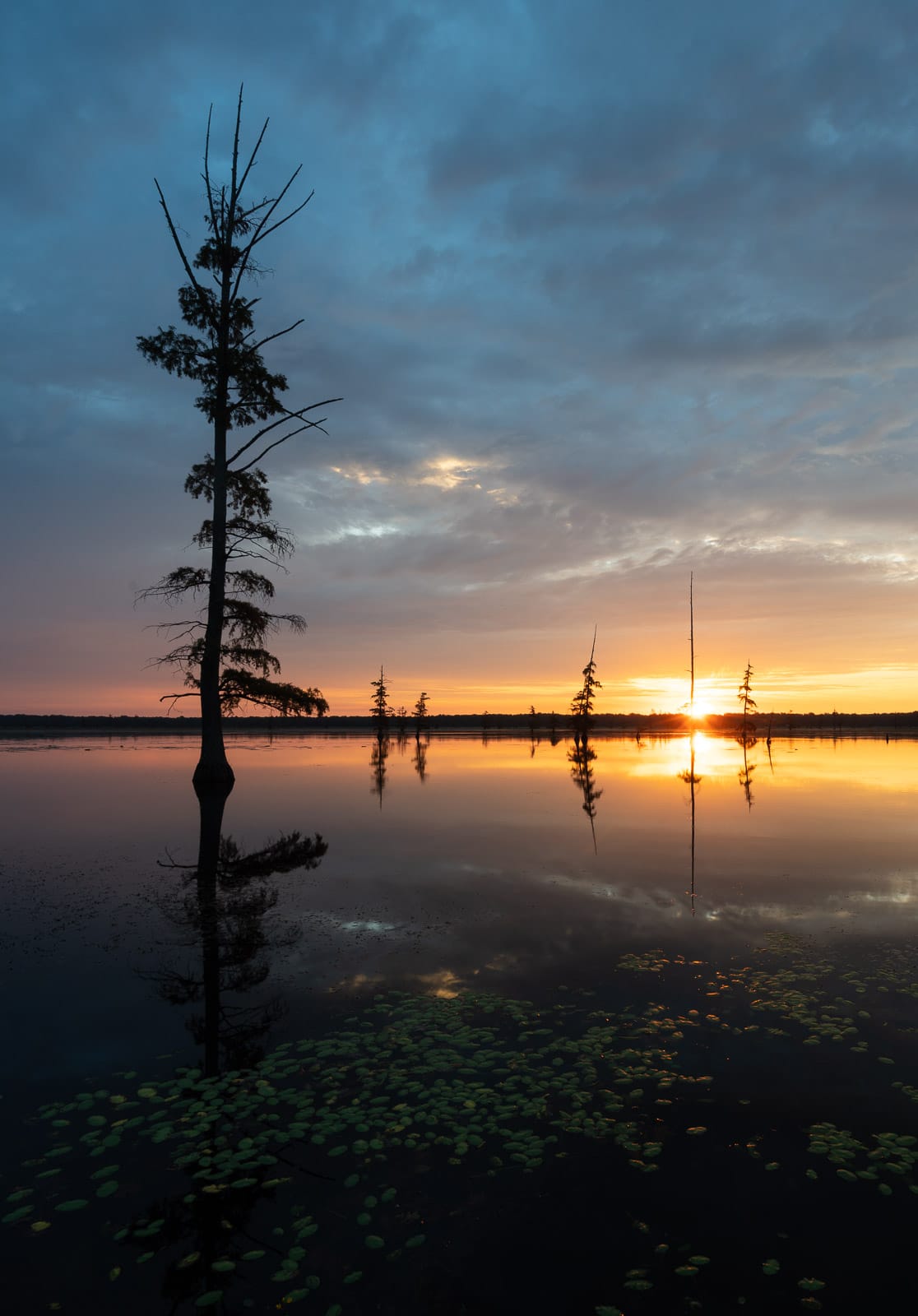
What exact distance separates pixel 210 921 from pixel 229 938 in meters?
1.14

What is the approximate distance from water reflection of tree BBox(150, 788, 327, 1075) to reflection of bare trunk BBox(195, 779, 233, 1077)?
0.01m

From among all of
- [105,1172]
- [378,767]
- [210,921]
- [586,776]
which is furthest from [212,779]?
[105,1172]

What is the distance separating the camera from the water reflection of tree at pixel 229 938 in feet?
24.7

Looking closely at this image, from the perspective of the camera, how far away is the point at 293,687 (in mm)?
28391

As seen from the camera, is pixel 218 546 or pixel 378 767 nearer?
pixel 218 546

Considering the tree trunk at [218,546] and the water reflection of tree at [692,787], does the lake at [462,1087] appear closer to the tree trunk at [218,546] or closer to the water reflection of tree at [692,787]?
the water reflection of tree at [692,787]

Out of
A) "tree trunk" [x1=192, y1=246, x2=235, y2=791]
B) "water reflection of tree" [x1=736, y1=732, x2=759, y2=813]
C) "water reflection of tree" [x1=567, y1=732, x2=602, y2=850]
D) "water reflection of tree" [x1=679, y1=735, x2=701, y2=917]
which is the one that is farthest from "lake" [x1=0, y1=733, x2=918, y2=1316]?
"tree trunk" [x1=192, y1=246, x2=235, y2=791]

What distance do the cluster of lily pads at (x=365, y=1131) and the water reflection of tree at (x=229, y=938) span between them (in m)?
0.83

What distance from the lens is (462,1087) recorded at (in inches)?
252

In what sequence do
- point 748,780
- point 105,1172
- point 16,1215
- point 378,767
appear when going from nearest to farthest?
1. point 16,1215
2. point 105,1172
3. point 748,780
4. point 378,767

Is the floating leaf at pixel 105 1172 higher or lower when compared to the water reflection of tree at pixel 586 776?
higher

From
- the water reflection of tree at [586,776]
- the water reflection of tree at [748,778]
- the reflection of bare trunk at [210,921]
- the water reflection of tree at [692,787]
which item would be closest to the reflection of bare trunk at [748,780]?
the water reflection of tree at [748,778]

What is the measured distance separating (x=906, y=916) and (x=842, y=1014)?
479cm

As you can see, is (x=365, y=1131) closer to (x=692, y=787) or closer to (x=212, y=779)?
(x=212, y=779)
